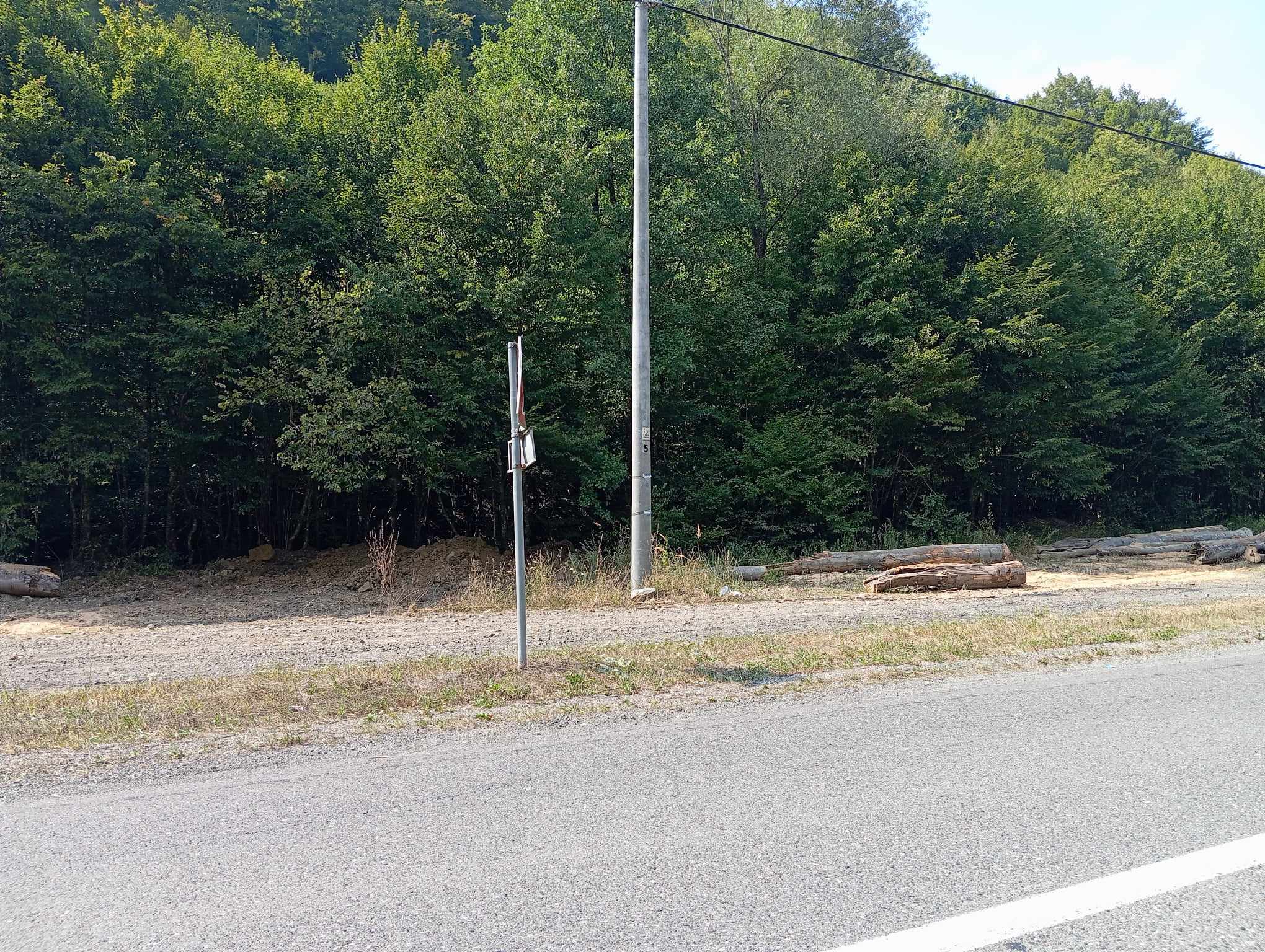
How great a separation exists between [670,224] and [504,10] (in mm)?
31856

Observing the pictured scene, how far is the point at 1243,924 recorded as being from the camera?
346 centimetres

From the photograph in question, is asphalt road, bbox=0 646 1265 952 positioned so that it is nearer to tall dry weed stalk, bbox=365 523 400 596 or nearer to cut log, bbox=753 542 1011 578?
tall dry weed stalk, bbox=365 523 400 596

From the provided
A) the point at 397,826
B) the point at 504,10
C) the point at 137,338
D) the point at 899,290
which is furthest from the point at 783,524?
the point at 504,10

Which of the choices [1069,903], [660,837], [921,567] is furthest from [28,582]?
[1069,903]

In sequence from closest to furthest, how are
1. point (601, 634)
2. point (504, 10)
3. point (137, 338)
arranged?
point (601, 634) < point (137, 338) < point (504, 10)

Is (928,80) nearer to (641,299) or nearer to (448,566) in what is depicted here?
(641,299)

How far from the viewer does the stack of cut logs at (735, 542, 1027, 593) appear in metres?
15.8

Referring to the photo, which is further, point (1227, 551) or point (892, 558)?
point (1227, 551)

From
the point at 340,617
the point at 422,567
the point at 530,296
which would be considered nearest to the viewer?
the point at 340,617

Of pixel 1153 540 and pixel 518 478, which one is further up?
pixel 518 478

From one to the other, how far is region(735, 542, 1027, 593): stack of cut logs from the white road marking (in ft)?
38.3

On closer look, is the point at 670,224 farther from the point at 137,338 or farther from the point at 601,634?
the point at 601,634

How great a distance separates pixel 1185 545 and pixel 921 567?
11221 mm

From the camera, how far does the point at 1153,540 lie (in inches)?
933
